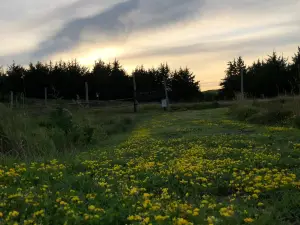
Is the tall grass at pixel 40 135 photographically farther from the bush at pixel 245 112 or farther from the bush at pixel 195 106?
the bush at pixel 195 106

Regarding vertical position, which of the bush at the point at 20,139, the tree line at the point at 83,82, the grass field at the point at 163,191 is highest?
the tree line at the point at 83,82

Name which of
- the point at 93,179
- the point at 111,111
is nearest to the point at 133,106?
the point at 111,111

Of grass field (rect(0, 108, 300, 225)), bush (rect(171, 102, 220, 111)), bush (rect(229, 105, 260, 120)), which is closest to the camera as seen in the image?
grass field (rect(0, 108, 300, 225))

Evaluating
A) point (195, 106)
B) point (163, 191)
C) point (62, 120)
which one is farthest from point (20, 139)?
point (195, 106)

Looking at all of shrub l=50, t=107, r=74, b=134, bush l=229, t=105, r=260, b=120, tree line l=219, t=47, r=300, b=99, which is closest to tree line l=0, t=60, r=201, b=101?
tree line l=219, t=47, r=300, b=99

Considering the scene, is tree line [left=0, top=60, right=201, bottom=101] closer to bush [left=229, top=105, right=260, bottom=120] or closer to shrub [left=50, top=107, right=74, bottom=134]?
bush [left=229, top=105, right=260, bottom=120]

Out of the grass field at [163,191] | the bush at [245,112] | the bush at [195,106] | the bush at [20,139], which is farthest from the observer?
the bush at [195,106]

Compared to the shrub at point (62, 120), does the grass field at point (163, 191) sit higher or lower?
lower

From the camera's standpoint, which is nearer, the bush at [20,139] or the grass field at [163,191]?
the grass field at [163,191]

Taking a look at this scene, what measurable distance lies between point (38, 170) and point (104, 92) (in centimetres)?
4023

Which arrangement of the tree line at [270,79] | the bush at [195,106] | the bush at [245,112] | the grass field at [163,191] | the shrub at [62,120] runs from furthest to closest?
1. the tree line at [270,79]
2. the bush at [195,106]
3. the bush at [245,112]
4. the shrub at [62,120]
5. the grass field at [163,191]

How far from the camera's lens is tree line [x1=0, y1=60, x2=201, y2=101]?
44.8m

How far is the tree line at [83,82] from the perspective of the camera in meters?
44.8

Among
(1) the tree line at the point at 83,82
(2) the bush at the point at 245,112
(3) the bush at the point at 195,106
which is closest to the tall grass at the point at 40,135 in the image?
(2) the bush at the point at 245,112
